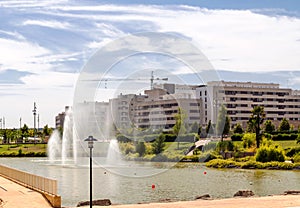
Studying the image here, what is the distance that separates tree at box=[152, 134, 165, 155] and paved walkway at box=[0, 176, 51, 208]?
121 ft

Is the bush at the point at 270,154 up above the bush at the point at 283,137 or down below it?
below

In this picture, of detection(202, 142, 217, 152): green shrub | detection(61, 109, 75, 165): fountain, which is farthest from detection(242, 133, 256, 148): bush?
detection(61, 109, 75, 165): fountain

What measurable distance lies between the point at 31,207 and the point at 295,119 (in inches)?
5733

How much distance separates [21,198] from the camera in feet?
92.4

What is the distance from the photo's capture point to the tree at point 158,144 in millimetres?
70000

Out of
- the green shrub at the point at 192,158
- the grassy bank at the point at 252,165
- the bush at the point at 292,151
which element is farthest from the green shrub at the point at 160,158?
the bush at the point at 292,151

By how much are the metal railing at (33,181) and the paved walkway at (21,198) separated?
46 cm

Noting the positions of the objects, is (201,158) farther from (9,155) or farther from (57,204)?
(57,204)

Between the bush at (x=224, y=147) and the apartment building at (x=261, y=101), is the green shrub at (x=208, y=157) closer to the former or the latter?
the bush at (x=224, y=147)

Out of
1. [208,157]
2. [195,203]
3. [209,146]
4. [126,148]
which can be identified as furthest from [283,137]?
[195,203]

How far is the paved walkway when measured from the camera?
25547 mm

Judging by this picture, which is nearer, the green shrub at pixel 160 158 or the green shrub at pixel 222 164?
the green shrub at pixel 222 164

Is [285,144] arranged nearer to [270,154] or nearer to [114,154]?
[270,154]

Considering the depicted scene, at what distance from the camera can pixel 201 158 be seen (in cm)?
8331
